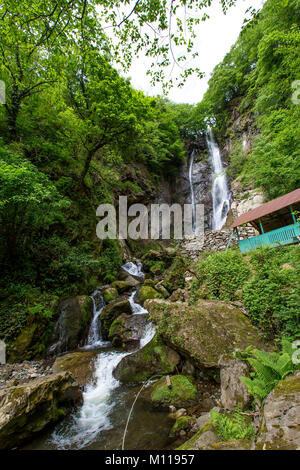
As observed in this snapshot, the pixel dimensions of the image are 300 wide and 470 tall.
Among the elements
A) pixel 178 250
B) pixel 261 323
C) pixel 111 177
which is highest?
pixel 111 177

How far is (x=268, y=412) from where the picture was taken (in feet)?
5.70

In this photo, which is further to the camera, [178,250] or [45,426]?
[178,250]

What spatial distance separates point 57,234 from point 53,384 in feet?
25.6

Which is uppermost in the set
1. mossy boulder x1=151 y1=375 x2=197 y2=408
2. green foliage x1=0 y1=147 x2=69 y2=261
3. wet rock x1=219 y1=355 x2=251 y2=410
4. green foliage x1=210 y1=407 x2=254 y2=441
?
green foliage x1=0 y1=147 x2=69 y2=261

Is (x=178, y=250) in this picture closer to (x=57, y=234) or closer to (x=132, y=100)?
(x=57, y=234)

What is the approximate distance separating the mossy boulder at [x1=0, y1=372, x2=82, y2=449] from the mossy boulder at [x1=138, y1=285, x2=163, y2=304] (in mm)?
5443

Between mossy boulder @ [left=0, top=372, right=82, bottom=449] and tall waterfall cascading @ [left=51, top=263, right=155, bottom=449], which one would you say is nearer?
mossy boulder @ [left=0, top=372, right=82, bottom=449]

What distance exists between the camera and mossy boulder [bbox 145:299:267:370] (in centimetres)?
413

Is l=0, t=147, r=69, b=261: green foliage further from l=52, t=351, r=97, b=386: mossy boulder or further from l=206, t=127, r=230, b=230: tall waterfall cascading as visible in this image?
l=206, t=127, r=230, b=230: tall waterfall cascading

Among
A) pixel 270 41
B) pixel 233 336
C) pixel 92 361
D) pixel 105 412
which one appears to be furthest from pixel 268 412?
pixel 270 41

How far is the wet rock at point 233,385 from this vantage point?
288 centimetres

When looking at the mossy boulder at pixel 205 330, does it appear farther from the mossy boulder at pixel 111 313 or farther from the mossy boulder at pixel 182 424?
the mossy boulder at pixel 111 313

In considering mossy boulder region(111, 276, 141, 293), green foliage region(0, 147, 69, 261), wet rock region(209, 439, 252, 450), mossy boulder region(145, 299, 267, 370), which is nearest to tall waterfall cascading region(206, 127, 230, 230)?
mossy boulder region(111, 276, 141, 293)

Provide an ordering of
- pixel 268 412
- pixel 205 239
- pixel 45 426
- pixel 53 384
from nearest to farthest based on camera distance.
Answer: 1. pixel 268 412
2. pixel 45 426
3. pixel 53 384
4. pixel 205 239
